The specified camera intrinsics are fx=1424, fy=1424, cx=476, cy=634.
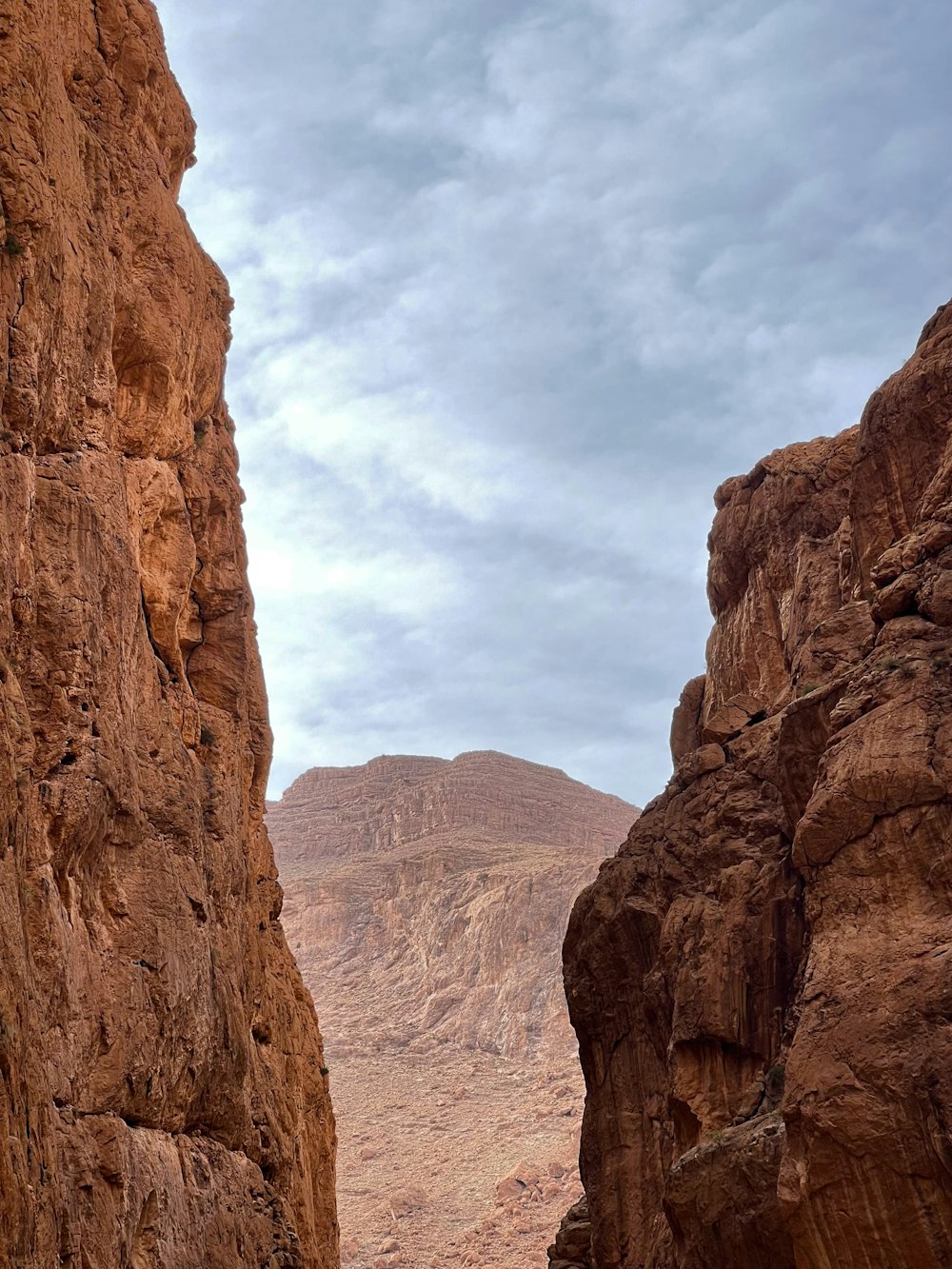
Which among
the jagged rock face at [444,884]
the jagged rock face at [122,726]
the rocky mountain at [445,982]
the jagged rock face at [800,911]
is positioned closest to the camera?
the jagged rock face at [122,726]

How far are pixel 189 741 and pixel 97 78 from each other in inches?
430

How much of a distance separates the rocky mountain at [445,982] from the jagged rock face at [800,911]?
5833 centimetres

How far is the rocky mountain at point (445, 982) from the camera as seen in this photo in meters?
92.7

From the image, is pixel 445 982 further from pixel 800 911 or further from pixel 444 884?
pixel 800 911

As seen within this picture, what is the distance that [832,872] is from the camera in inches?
814

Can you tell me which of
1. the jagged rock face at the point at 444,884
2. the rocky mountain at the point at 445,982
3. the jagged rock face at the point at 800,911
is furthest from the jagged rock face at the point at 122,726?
the jagged rock face at the point at 444,884

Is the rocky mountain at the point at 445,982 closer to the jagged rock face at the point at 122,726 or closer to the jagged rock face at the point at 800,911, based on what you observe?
the jagged rock face at the point at 800,911

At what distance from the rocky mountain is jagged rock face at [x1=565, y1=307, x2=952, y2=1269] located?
58.3 metres

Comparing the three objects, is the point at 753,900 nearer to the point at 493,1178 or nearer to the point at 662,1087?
the point at 662,1087

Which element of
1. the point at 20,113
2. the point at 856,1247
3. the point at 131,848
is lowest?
the point at 856,1247

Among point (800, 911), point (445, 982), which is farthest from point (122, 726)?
point (445, 982)

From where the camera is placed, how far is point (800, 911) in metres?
25.4

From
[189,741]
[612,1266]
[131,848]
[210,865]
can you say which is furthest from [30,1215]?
[612,1266]

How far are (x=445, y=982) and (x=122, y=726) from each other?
119242 millimetres
